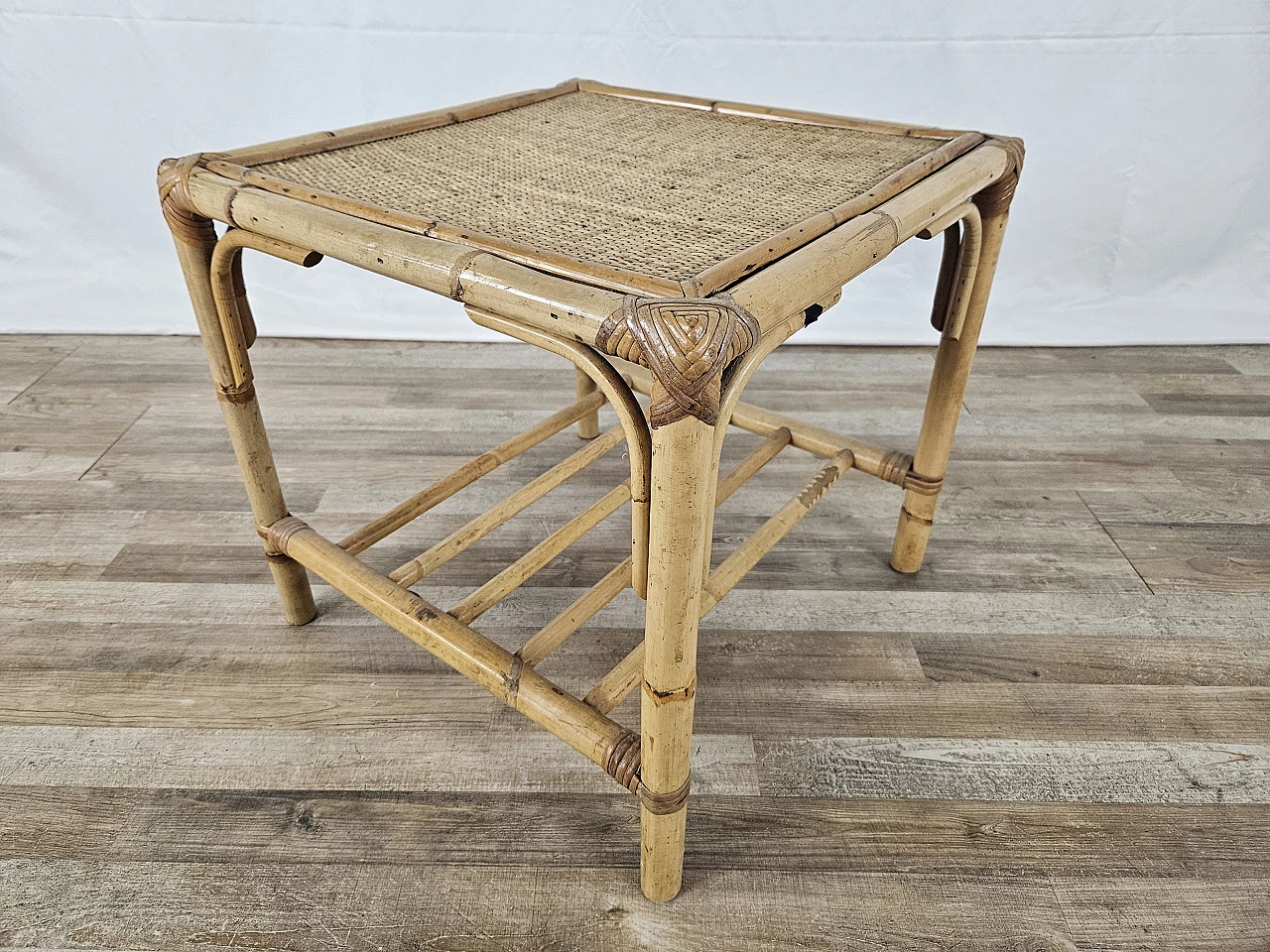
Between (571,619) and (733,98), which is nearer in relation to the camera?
(571,619)

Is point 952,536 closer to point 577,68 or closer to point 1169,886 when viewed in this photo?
point 1169,886

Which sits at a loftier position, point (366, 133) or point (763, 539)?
point (366, 133)

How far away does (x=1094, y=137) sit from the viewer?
167cm

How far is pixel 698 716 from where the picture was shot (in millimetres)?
930

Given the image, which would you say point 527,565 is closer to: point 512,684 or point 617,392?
point 512,684

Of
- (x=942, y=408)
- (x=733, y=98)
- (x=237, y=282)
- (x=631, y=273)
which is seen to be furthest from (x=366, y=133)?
(x=733, y=98)

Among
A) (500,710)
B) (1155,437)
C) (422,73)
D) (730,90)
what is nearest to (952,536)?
(1155,437)

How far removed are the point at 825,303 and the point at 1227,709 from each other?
2.40ft

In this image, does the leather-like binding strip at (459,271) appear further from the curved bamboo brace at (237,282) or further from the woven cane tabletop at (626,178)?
the curved bamboo brace at (237,282)

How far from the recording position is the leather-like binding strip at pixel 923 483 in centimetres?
105

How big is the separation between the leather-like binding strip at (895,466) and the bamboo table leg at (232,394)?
0.73m

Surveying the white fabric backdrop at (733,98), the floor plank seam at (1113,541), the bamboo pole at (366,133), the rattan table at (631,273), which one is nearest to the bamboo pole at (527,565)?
the rattan table at (631,273)

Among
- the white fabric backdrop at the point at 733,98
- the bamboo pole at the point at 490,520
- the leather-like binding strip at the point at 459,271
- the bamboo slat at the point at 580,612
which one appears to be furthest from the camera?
Answer: the white fabric backdrop at the point at 733,98

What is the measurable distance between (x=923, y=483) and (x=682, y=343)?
672 millimetres
